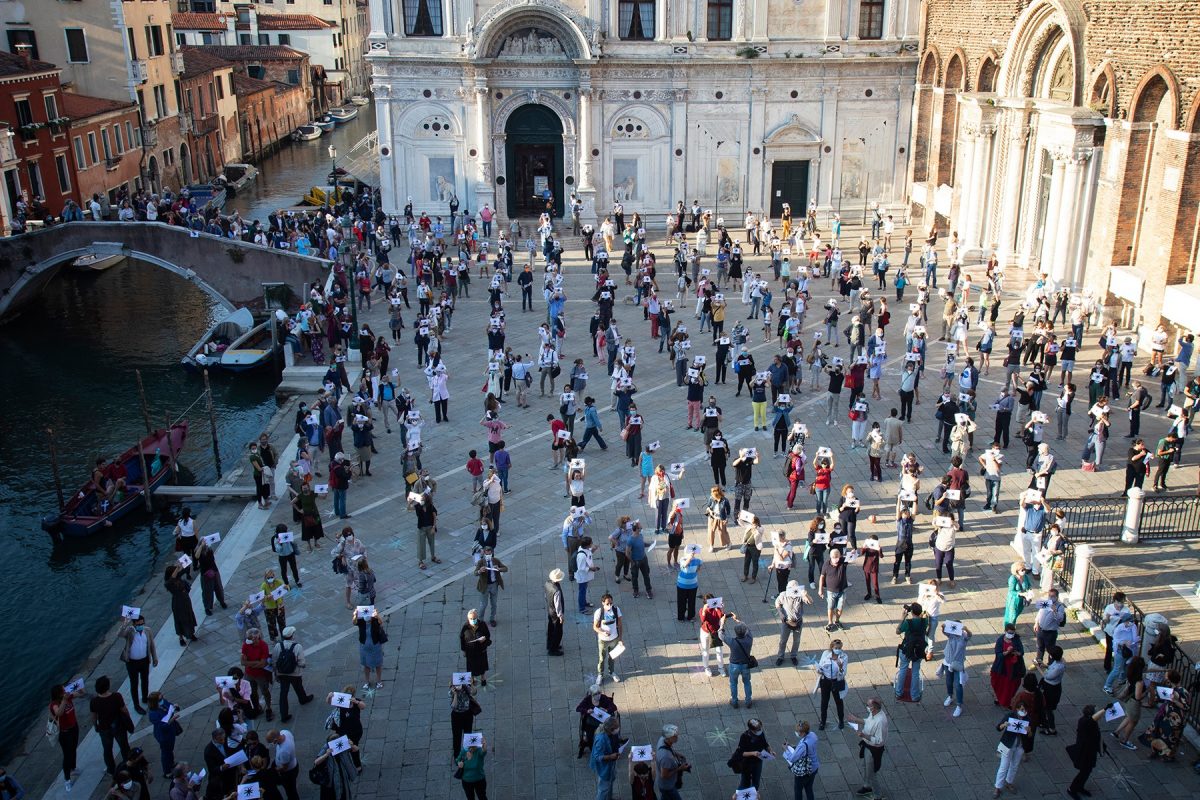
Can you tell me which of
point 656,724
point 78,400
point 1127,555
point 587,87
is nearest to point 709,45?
point 587,87

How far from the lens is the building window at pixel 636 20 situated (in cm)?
4362

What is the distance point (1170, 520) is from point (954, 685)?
7.26 m

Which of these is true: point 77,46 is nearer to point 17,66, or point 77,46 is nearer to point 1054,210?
point 17,66

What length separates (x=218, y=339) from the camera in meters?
36.8

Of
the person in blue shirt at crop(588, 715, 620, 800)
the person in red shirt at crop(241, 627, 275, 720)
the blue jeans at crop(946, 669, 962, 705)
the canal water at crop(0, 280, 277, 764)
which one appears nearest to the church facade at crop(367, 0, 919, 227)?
the canal water at crop(0, 280, 277, 764)

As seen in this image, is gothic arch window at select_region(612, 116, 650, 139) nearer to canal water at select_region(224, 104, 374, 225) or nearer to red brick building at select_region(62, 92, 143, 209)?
canal water at select_region(224, 104, 374, 225)

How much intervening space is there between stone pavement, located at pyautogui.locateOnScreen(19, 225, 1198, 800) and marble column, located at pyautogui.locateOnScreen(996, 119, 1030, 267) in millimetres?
13361

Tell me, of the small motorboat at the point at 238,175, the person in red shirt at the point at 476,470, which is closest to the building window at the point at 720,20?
the person in red shirt at the point at 476,470

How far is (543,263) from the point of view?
1641 inches

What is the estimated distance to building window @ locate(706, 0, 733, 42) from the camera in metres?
43.7

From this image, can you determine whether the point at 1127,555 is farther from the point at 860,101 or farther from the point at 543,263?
the point at 860,101

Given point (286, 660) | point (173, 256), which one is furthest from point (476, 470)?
point (173, 256)

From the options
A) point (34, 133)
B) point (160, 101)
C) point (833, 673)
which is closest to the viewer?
point (833, 673)

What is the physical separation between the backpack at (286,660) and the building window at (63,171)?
37762 millimetres
